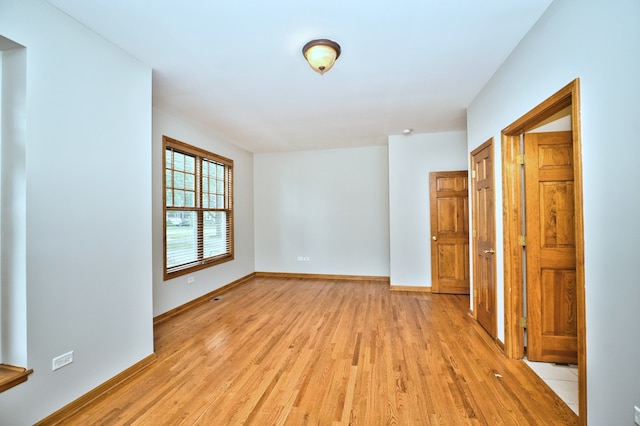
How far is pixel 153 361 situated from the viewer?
2533 millimetres

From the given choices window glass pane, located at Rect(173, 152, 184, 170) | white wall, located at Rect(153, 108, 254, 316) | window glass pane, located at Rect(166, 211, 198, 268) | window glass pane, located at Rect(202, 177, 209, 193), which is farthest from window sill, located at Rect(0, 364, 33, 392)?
window glass pane, located at Rect(202, 177, 209, 193)

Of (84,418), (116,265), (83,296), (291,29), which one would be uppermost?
(291,29)

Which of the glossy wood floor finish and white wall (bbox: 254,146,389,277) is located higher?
white wall (bbox: 254,146,389,277)

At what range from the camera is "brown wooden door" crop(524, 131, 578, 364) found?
94.0 inches

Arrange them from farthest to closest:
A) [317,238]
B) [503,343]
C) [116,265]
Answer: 1. [317,238]
2. [503,343]
3. [116,265]

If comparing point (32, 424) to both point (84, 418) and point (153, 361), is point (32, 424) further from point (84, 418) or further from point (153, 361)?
point (153, 361)

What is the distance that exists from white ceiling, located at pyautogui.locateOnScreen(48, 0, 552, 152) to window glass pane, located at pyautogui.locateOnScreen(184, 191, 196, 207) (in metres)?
1.14

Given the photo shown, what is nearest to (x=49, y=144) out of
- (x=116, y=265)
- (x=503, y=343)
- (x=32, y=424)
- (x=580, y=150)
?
(x=116, y=265)

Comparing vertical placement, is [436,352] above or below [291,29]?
below

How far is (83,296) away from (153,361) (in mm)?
972

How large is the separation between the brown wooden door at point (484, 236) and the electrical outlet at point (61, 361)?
3645 mm

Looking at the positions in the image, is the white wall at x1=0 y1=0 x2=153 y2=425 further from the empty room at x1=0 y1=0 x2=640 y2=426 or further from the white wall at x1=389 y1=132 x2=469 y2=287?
the white wall at x1=389 y1=132 x2=469 y2=287

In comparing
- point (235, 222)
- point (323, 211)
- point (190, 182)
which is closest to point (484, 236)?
point (323, 211)

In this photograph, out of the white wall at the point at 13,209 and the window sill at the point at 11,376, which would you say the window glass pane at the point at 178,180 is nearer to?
the white wall at the point at 13,209
